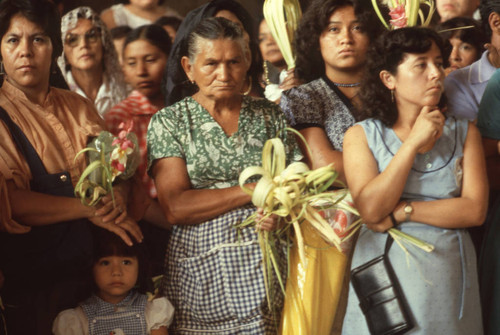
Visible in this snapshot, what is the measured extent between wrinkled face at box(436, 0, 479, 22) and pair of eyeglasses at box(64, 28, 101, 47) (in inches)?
66.0

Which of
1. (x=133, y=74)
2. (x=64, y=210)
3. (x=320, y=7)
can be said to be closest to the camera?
(x=64, y=210)

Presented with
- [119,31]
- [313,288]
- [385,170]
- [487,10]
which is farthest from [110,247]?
[487,10]

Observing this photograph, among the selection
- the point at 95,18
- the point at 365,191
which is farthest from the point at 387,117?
the point at 95,18

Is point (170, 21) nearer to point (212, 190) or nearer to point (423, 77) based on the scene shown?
point (212, 190)

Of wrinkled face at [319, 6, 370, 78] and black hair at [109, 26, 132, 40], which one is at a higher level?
black hair at [109, 26, 132, 40]

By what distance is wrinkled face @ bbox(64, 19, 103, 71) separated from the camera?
11.6 ft

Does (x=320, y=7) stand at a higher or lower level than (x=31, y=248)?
higher

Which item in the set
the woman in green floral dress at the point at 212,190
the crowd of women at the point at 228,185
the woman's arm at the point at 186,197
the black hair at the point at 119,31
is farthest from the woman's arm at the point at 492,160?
the black hair at the point at 119,31

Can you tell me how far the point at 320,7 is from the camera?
3201mm

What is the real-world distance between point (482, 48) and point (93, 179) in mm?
1873

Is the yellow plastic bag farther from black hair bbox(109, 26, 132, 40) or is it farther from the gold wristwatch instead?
black hair bbox(109, 26, 132, 40)

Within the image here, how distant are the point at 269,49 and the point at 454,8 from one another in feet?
3.03

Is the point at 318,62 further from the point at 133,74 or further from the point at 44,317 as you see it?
the point at 44,317

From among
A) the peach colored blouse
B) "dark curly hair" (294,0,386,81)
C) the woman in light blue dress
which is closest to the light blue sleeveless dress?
the woman in light blue dress
